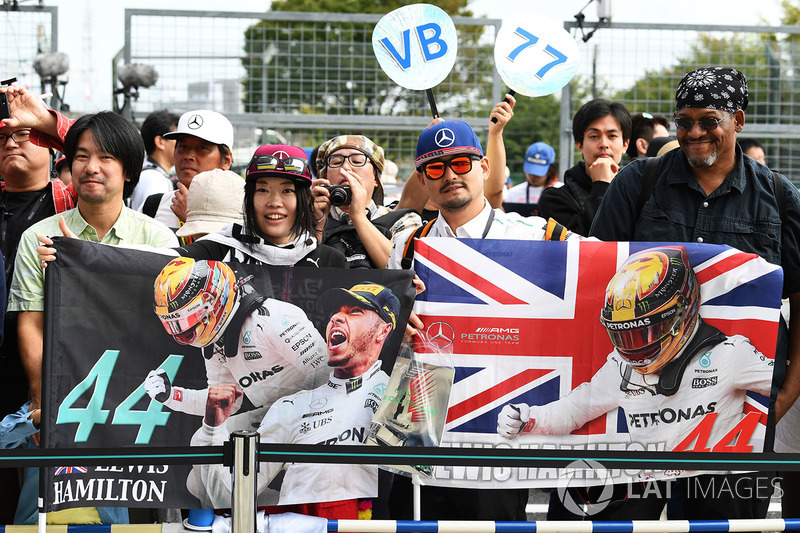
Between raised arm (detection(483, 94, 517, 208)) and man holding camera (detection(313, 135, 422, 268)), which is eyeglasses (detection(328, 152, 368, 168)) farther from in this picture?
raised arm (detection(483, 94, 517, 208))

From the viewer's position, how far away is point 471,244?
354cm

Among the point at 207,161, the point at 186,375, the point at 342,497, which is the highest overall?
the point at 207,161

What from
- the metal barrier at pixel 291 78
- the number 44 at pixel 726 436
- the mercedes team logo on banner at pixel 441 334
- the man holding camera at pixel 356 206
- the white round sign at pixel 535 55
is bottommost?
the number 44 at pixel 726 436

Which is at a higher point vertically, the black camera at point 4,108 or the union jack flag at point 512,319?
the black camera at point 4,108

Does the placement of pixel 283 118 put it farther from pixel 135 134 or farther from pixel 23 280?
pixel 23 280

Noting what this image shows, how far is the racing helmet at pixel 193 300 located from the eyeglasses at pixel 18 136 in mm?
1404

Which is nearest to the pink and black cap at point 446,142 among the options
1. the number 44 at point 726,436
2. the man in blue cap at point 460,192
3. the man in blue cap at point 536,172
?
the man in blue cap at point 460,192

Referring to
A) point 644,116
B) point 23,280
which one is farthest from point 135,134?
point 644,116

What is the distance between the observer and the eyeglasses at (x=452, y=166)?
367 centimetres

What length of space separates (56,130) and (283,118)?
9.59 ft

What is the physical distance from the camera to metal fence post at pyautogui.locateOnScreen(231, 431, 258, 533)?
2.85 m

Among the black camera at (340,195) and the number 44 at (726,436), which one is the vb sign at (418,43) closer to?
the black camera at (340,195)

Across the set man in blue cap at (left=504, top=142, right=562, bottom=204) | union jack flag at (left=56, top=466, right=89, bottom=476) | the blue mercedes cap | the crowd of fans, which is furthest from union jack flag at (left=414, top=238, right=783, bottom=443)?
the blue mercedes cap

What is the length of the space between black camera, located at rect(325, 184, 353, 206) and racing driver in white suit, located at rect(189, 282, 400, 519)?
2.67ft
